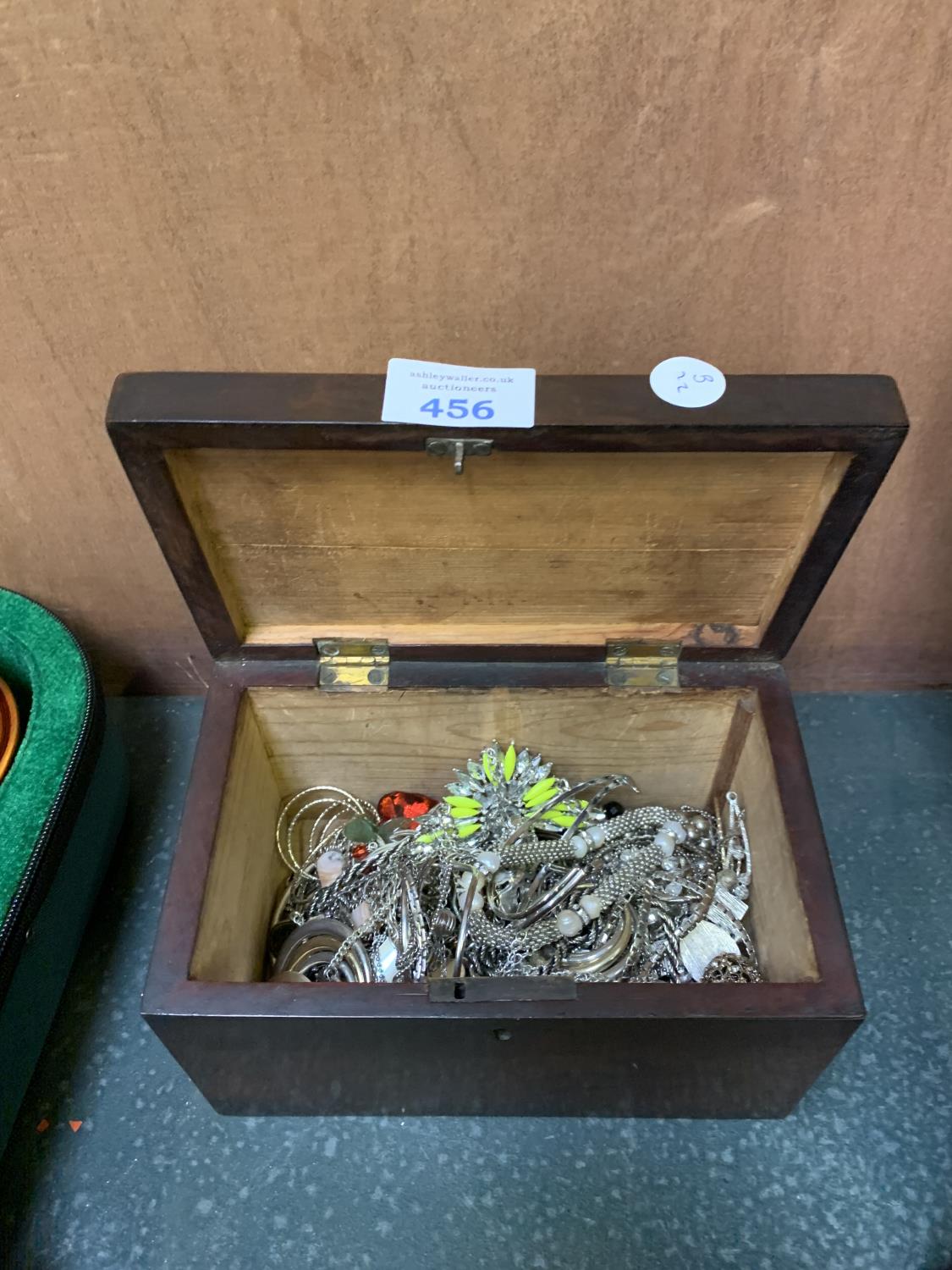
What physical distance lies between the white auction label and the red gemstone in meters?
0.47

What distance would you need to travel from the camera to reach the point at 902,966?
981 mm

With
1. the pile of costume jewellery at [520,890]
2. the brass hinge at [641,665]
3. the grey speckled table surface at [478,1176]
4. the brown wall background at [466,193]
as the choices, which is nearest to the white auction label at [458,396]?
the brown wall background at [466,193]

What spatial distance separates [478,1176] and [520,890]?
26 centimetres

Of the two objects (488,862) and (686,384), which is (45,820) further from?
(686,384)

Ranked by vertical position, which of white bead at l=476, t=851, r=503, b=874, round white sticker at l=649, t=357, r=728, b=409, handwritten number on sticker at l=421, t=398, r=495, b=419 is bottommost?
white bead at l=476, t=851, r=503, b=874

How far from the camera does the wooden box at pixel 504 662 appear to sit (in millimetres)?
654

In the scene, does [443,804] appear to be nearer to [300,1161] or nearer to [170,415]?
[300,1161]

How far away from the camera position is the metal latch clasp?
650mm

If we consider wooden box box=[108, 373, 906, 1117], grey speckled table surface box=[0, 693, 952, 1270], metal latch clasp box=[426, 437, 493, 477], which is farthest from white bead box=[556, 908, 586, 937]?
metal latch clasp box=[426, 437, 493, 477]

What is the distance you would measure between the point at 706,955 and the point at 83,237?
32.0 inches

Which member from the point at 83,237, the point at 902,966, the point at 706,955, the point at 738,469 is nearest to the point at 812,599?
the point at 738,469

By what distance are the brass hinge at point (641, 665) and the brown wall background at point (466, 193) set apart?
0.26 metres

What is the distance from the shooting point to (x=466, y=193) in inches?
29.4

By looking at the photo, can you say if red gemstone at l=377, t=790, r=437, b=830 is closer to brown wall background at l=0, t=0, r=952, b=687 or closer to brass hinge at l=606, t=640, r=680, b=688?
brass hinge at l=606, t=640, r=680, b=688
